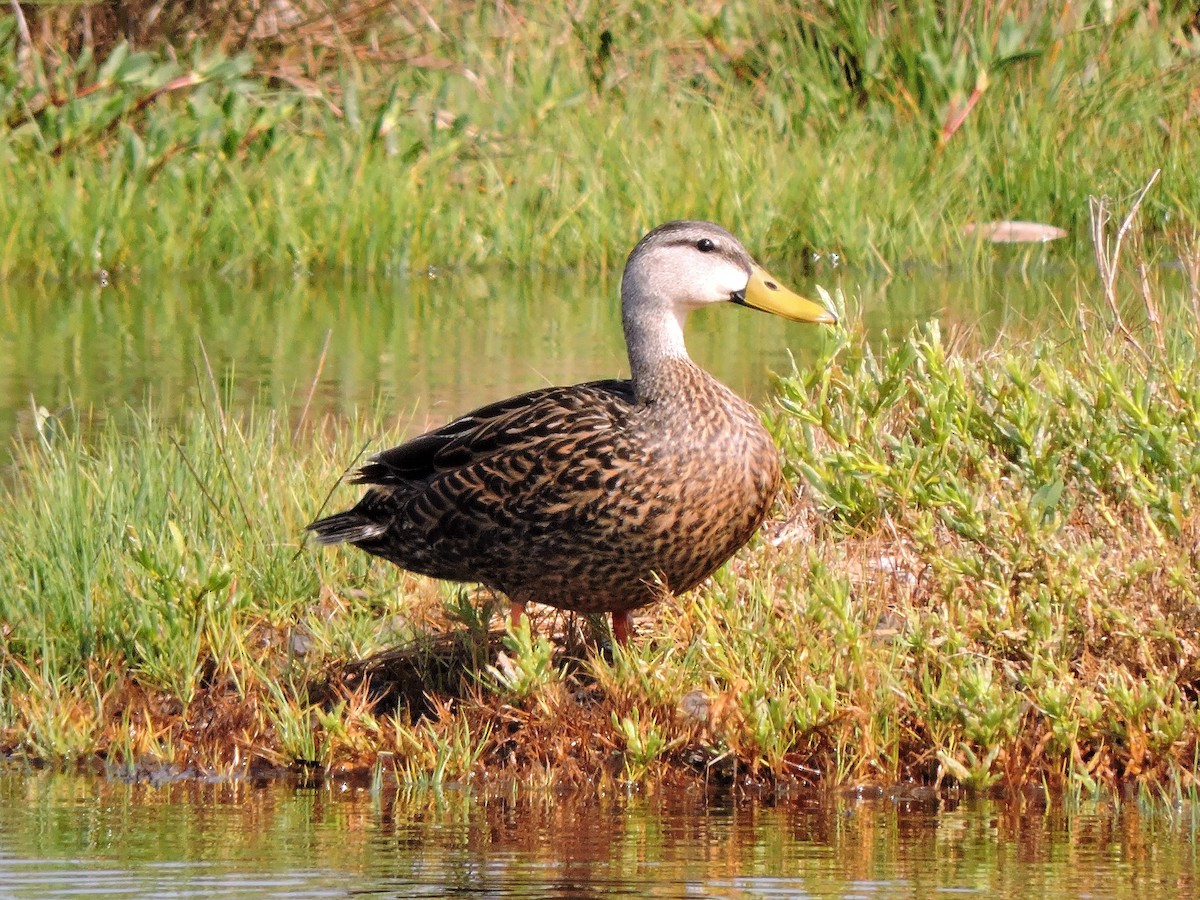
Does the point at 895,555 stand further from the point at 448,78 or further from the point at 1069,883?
the point at 448,78

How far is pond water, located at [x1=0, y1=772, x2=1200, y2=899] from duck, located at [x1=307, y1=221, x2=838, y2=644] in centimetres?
60

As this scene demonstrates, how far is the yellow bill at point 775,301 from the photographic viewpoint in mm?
5441

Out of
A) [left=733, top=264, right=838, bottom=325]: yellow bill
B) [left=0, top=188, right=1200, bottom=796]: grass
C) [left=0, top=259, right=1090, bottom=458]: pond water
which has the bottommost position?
[left=0, top=188, right=1200, bottom=796]: grass

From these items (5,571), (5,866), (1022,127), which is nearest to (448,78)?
(1022,127)

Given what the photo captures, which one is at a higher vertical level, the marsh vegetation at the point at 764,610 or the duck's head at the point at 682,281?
the duck's head at the point at 682,281

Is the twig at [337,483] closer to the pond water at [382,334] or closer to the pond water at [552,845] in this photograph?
the pond water at [382,334]

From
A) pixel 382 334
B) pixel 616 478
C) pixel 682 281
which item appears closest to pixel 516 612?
pixel 616 478

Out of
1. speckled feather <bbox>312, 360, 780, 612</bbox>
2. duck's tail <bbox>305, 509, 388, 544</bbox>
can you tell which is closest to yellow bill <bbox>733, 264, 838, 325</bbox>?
speckled feather <bbox>312, 360, 780, 612</bbox>

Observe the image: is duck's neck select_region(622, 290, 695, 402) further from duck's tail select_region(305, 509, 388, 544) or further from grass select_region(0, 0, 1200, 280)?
grass select_region(0, 0, 1200, 280)

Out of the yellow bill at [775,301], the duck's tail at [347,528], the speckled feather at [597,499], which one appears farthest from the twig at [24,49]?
the yellow bill at [775,301]

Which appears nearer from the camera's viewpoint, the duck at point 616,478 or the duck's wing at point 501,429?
the duck at point 616,478

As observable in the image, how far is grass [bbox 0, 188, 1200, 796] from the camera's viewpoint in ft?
15.7

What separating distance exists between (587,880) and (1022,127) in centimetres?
900

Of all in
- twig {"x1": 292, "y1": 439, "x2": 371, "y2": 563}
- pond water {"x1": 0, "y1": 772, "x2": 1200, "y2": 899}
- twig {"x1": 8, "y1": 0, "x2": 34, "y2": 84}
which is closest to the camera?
pond water {"x1": 0, "y1": 772, "x2": 1200, "y2": 899}
